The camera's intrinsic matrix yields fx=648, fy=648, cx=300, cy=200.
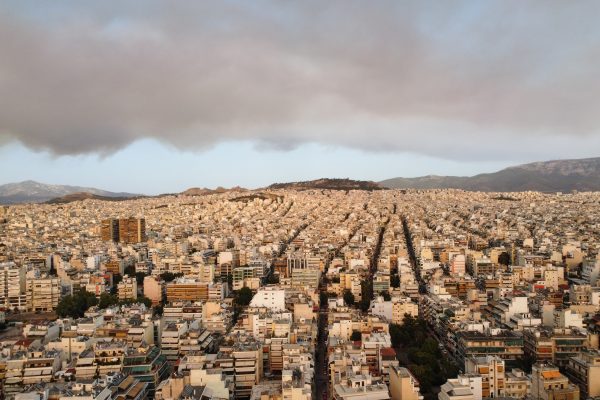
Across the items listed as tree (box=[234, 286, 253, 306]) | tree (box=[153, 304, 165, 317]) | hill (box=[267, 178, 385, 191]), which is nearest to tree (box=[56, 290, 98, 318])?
tree (box=[153, 304, 165, 317])

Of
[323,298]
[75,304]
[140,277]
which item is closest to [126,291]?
[75,304]

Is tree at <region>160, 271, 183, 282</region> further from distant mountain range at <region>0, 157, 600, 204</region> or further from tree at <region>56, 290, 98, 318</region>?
distant mountain range at <region>0, 157, 600, 204</region>

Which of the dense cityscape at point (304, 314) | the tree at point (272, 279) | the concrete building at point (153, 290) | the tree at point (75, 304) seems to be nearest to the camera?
the dense cityscape at point (304, 314)

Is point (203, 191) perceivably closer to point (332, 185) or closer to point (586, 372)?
point (332, 185)

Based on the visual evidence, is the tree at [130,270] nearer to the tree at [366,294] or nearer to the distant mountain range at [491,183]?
the tree at [366,294]

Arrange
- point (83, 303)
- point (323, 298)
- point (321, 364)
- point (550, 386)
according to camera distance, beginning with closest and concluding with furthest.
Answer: point (550, 386) → point (321, 364) → point (83, 303) → point (323, 298)

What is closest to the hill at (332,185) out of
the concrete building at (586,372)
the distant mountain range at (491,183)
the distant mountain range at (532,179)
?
the distant mountain range at (491,183)

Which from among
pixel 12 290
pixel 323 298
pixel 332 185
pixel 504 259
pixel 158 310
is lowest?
pixel 158 310

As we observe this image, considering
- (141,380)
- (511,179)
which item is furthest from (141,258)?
(511,179)
